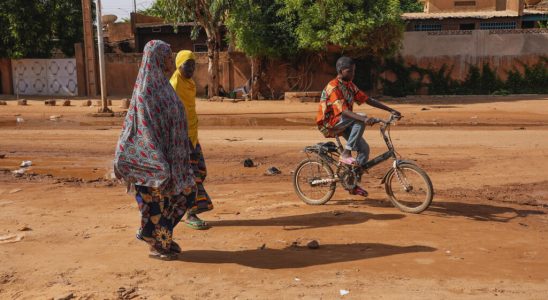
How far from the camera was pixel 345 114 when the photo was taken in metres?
6.26

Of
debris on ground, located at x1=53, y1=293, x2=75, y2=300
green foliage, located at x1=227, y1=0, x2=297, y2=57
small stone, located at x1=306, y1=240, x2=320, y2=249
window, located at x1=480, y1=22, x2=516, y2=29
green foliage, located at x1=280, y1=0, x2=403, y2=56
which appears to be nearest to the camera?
debris on ground, located at x1=53, y1=293, x2=75, y2=300

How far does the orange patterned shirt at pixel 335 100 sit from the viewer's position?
6316 millimetres

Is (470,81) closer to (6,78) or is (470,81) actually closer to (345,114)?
(345,114)

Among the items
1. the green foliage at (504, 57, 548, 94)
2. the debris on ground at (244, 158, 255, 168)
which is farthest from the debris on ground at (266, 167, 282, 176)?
the green foliage at (504, 57, 548, 94)

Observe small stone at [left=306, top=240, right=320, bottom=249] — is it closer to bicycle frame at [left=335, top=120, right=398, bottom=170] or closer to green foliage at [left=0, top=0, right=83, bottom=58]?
bicycle frame at [left=335, top=120, right=398, bottom=170]

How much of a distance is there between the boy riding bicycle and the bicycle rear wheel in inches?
12.7

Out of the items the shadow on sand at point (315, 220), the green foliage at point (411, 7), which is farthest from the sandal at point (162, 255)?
the green foliage at point (411, 7)

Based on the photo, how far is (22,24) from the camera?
28219 mm

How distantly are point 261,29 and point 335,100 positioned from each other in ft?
57.5

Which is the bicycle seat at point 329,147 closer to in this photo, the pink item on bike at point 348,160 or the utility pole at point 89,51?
the pink item on bike at point 348,160

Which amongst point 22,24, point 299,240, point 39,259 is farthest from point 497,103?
point 22,24

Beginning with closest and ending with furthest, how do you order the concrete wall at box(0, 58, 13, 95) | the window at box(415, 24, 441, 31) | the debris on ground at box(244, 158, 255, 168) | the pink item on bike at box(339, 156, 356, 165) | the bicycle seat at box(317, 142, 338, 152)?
the pink item on bike at box(339, 156, 356, 165), the bicycle seat at box(317, 142, 338, 152), the debris on ground at box(244, 158, 255, 168), the concrete wall at box(0, 58, 13, 95), the window at box(415, 24, 441, 31)

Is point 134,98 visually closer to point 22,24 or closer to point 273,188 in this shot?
point 273,188

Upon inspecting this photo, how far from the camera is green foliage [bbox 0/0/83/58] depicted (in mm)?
28109
